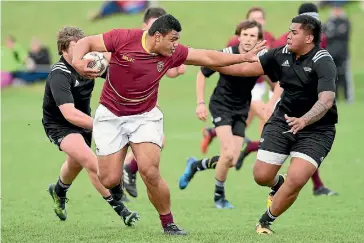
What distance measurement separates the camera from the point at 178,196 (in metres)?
12.4

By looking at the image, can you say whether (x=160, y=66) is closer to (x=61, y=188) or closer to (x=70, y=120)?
(x=70, y=120)

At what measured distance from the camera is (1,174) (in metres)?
14.8

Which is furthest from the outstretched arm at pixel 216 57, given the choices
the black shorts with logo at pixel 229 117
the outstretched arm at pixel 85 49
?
the black shorts with logo at pixel 229 117

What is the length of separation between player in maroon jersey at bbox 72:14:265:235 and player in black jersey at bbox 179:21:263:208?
90.3 inches

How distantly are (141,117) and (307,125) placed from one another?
1544 mm

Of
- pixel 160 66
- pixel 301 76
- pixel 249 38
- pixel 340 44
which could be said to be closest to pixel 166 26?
pixel 160 66

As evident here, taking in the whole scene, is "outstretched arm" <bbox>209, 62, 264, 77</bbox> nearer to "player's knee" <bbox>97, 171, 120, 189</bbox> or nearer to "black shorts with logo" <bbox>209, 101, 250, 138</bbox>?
"player's knee" <bbox>97, 171, 120, 189</bbox>

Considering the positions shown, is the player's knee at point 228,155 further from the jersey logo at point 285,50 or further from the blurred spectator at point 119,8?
the blurred spectator at point 119,8

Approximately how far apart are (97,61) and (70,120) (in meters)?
0.74

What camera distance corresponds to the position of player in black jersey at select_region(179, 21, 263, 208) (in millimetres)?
11062

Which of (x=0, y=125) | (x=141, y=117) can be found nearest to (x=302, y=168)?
(x=141, y=117)

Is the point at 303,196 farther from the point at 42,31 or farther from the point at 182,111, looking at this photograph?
the point at 42,31

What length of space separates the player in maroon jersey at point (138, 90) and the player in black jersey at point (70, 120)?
62 centimetres

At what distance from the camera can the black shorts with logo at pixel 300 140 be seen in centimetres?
855
